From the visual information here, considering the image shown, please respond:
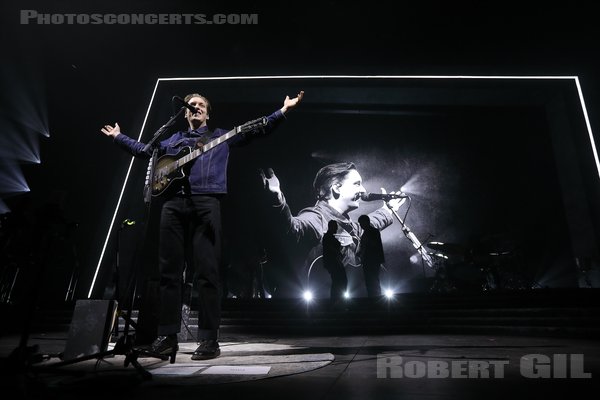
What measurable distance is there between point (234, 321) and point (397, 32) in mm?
7292

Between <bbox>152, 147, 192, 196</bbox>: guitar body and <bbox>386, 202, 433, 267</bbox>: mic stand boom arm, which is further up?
<bbox>386, 202, 433, 267</bbox>: mic stand boom arm

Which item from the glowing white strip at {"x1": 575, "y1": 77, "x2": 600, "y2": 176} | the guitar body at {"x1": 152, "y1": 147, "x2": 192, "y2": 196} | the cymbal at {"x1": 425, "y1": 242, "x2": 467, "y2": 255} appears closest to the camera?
the guitar body at {"x1": 152, "y1": 147, "x2": 192, "y2": 196}

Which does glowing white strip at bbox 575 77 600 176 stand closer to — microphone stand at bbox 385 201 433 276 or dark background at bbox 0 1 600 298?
dark background at bbox 0 1 600 298

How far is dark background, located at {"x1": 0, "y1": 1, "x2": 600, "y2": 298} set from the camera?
285 inches

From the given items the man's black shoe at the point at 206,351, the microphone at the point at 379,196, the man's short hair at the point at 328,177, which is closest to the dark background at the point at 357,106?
the man's short hair at the point at 328,177

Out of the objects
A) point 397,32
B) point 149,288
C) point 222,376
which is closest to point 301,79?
point 397,32

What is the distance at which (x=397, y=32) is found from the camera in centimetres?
783

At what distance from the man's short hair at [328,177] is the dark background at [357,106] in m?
0.25

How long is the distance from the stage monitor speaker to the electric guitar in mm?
834

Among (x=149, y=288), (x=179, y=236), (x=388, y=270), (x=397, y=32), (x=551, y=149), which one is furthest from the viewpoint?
(x=551, y=149)

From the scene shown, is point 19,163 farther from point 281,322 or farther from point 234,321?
point 281,322

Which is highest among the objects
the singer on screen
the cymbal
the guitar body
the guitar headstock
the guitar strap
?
the singer on screen

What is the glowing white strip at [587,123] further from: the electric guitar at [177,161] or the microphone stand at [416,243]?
the electric guitar at [177,161]

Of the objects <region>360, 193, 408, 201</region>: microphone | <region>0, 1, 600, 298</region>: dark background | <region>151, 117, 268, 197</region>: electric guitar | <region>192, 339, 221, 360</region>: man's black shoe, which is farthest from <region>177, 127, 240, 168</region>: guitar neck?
<region>360, 193, 408, 201</region>: microphone
